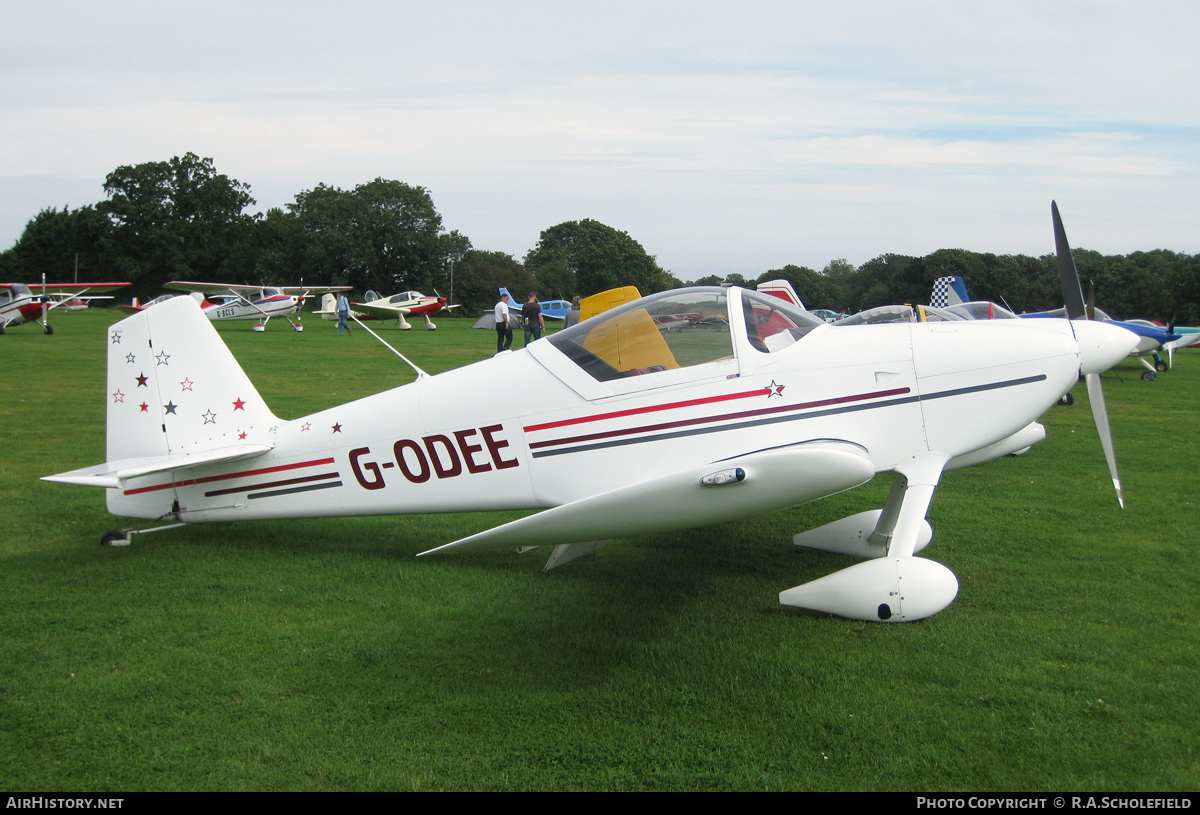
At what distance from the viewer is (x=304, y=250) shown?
6575cm

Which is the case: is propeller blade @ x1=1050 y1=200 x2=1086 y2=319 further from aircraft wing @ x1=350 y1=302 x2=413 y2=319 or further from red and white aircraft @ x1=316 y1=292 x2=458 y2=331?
aircraft wing @ x1=350 y1=302 x2=413 y2=319

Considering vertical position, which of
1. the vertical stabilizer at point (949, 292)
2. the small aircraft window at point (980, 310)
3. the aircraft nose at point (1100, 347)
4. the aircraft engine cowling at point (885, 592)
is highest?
the vertical stabilizer at point (949, 292)

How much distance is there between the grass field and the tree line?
56.4m

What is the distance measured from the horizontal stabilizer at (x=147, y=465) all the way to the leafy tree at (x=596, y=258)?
62.4m

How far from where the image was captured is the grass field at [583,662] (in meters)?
2.97

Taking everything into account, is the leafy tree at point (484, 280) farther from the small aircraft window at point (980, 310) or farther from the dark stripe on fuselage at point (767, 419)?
the dark stripe on fuselage at point (767, 419)

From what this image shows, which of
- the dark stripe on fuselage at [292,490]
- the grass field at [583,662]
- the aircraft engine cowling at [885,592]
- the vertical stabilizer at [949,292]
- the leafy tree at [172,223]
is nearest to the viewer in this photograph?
the grass field at [583,662]

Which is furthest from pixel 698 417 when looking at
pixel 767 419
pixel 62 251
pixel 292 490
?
pixel 62 251

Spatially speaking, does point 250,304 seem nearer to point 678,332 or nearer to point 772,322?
point 678,332

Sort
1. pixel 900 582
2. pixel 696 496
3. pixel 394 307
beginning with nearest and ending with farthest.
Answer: pixel 696 496 → pixel 900 582 → pixel 394 307

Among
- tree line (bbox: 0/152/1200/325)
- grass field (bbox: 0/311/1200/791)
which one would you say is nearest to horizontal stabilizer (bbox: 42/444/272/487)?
grass field (bbox: 0/311/1200/791)

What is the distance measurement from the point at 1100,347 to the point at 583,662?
349 cm

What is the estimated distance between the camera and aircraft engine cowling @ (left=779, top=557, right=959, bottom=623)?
4.02 metres

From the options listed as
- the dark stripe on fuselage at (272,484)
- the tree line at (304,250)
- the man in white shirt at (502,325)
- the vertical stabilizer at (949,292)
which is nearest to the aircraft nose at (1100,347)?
the dark stripe on fuselage at (272,484)
